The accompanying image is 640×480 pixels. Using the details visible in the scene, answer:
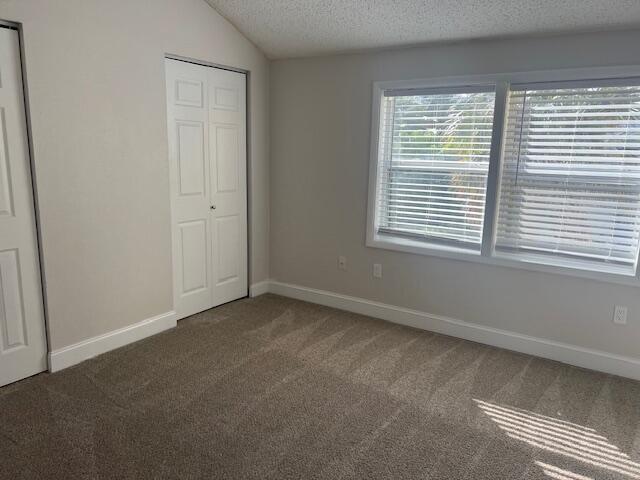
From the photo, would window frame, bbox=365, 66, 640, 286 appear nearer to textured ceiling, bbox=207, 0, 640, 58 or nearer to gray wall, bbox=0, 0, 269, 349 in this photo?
textured ceiling, bbox=207, 0, 640, 58

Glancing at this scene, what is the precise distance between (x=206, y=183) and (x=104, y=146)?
0.98m

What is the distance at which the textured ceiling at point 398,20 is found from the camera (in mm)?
2734

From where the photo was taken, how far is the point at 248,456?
219 centimetres

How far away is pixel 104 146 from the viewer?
3.04m

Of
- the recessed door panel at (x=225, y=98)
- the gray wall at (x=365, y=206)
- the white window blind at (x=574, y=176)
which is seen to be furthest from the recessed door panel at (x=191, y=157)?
the white window blind at (x=574, y=176)

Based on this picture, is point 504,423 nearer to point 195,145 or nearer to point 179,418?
point 179,418

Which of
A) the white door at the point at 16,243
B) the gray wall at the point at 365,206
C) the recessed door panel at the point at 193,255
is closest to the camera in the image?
the white door at the point at 16,243

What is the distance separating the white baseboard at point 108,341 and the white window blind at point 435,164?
195 centimetres

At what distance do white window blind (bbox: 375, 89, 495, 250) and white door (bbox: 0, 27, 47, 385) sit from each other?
254cm

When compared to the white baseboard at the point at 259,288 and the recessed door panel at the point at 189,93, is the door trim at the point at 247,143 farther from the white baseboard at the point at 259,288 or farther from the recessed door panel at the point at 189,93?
the recessed door panel at the point at 189,93

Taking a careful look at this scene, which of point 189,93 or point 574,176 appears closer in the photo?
point 574,176

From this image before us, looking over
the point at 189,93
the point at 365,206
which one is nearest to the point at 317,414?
the point at 365,206

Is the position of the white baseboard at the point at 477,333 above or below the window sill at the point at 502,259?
below

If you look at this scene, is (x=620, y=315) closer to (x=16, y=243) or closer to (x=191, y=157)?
(x=191, y=157)
